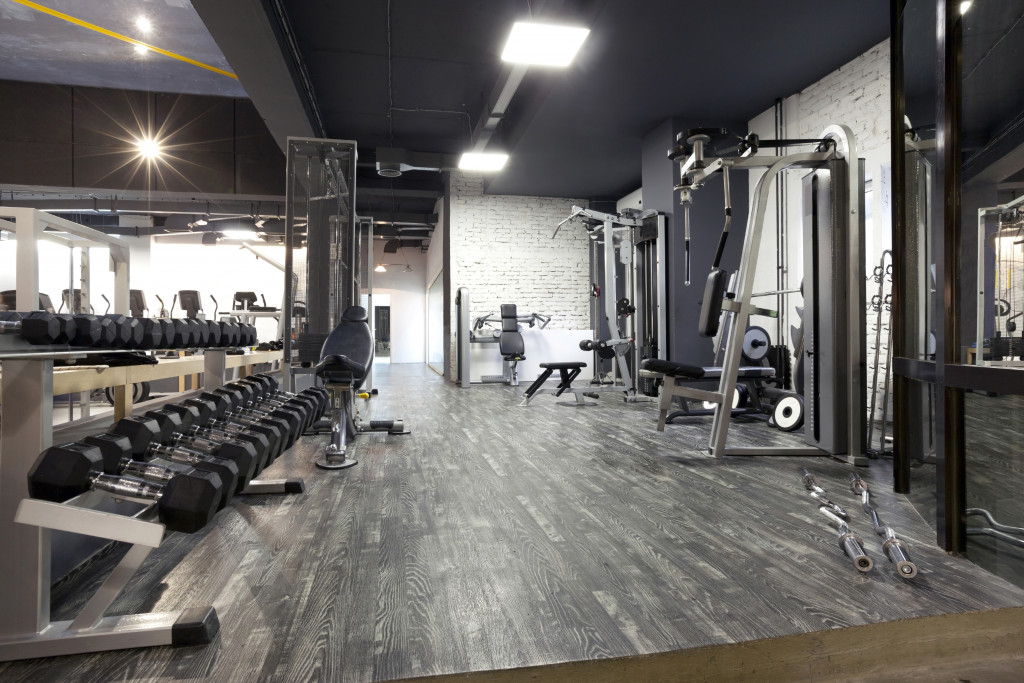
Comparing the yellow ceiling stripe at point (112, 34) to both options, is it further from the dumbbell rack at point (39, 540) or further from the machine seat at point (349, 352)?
the dumbbell rack at point (39, 540)

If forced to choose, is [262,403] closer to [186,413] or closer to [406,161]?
[186,413]

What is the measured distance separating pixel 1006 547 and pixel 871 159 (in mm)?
3710

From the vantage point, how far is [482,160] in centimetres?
660

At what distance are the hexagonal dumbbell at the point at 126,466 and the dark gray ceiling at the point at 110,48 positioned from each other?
4.83m

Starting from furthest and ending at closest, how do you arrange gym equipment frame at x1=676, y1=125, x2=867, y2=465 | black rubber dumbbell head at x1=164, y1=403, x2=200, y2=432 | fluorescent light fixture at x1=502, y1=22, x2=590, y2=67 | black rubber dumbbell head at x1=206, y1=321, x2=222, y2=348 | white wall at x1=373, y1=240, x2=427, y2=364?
white wall at x1=373, y1=240, x2=427, y2=364, fluorescent light fixture at x1=502, y1=22, x2=590, y2=67, gym equipment frame at x1=676, y1=125, x2=867, y2=465, black rubber dumbbell head at x1=206, y1=321, x2=222, y2=348, black rubber dumbbell head at x1=164, y1=403, x2=200, y2=432

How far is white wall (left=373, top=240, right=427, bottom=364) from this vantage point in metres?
15.2

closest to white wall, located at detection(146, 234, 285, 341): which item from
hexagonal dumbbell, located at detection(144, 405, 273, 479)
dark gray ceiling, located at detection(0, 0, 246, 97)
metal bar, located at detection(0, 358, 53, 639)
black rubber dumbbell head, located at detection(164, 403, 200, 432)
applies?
dark gray ceiling, located at detection(0, 0, 246, 97)

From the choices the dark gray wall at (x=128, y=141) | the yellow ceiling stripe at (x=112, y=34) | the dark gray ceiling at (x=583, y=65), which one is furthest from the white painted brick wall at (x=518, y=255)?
the yellow ceiling stripe at (x=112, y=34)

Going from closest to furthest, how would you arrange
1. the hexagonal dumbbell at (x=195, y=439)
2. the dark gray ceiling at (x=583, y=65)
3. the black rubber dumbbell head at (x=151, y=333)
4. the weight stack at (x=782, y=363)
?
1. the black rubber dumbbell head at (x=151, y=333)
2. the hexagonal dumbbell at (x=195, y=439)
3. the dark gray ceiling at (x=583, y=65)
4. the weight stack at (x=782, y=363)

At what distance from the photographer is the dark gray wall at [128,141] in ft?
21.3

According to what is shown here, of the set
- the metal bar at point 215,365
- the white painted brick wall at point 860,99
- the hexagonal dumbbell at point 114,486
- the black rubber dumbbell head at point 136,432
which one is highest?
the white painted brick wall at point 860,99

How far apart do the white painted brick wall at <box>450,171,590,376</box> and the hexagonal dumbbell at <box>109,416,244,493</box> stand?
24.1 ft

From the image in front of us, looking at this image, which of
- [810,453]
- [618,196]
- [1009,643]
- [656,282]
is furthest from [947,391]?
[618,196]

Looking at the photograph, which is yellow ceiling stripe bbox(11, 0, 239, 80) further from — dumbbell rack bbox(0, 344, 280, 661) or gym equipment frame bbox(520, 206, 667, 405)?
dumbbell rack bbox(0, 344, 280, 661)
